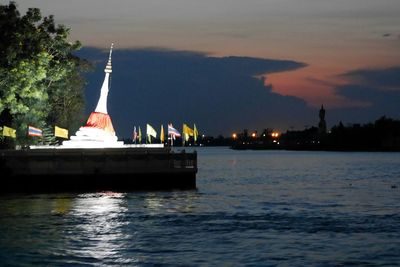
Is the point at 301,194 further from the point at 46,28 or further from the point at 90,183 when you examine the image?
the point at 46,28

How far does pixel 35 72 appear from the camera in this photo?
68.4 meters

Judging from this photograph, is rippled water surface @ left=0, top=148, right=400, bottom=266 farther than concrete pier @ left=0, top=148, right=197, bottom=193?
No

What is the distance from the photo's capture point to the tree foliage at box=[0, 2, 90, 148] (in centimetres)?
6756

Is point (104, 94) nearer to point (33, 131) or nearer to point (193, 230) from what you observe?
point (33, 131)

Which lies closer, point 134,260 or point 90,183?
point 134,260

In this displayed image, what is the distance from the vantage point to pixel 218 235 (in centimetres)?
3512

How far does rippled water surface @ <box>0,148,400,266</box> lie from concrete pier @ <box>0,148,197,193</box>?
8.31ft

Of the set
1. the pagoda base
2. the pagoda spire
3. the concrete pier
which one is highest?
the pagoda spire

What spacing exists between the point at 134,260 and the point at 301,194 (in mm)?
38266

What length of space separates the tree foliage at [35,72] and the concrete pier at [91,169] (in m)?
9.56

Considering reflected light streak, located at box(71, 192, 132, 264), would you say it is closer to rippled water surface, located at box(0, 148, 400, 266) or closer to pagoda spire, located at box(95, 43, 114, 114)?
rippled water surface, located at box(0, 148, 400, 266)

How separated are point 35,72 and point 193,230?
3574cm

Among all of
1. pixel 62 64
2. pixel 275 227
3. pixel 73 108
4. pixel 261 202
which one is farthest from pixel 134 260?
pixel 73 108

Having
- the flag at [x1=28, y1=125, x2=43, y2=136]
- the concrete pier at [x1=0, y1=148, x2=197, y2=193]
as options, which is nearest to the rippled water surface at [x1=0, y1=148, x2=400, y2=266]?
the concrete pier at [x1=0, y1=148, x2=197, y2=193]
